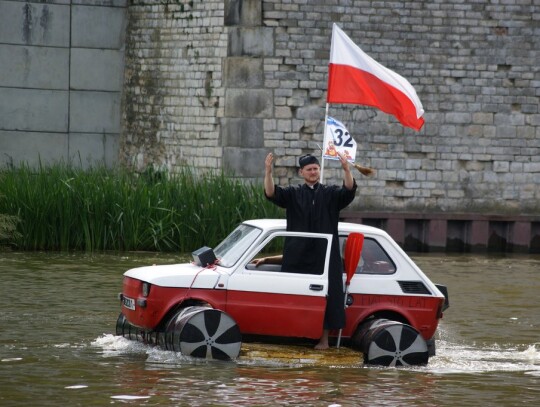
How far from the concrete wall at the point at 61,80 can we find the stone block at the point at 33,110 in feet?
0.06

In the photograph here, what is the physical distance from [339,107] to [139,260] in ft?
21.7

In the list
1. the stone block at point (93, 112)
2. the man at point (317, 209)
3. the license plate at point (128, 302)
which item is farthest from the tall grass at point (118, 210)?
the man at point (317, 209)

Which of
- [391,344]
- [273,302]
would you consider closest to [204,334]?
[273,302]

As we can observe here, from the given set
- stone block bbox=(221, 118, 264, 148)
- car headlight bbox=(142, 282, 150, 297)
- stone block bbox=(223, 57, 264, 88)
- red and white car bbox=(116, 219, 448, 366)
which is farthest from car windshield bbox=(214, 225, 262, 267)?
stone block bbox=(223, 57, 264, 88)

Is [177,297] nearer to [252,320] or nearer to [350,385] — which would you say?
[252,320]

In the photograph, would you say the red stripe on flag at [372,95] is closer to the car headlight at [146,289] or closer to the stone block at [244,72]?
the car headlight at [146,289]

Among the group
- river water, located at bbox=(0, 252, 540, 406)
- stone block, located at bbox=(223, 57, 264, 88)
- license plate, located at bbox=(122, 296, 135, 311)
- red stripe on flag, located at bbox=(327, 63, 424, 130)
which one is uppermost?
stone block, located at bbox=(223, 57, 264, 88)

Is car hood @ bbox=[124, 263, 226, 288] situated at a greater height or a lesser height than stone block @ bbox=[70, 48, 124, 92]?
lesser

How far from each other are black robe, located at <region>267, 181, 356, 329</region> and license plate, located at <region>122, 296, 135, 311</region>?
1302 mm

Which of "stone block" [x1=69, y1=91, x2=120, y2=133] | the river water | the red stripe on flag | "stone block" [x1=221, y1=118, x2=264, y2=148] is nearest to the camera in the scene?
the river water

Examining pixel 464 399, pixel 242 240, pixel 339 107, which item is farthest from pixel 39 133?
pixel 464 399

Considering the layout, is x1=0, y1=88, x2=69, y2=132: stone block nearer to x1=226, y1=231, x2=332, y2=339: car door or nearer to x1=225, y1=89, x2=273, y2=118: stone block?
x1=225, y1=89, x2=273, y2=118: stone block

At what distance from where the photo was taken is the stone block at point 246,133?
85.0 feet

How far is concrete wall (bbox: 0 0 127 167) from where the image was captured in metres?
28.1
